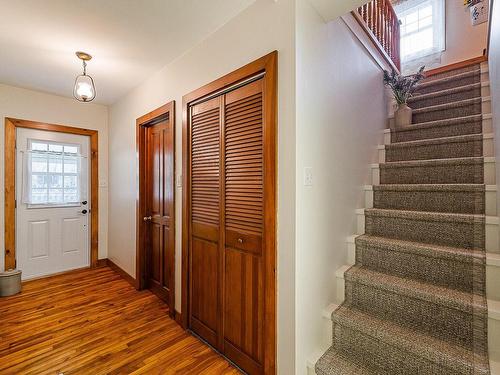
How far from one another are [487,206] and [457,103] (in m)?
1.27

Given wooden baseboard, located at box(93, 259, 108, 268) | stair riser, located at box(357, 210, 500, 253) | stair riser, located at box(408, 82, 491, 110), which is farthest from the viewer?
wooden baseboard, located at box(93, 259, 108, 268)

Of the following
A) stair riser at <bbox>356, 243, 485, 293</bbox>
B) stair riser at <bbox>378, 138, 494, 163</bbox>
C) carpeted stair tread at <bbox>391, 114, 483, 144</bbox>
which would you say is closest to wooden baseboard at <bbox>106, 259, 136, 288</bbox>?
stair riser at <bbox>356, 243, 485, 293</bbox>

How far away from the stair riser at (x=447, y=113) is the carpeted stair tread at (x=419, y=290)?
1.83m

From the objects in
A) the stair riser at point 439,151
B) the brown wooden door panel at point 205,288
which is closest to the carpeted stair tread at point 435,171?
the stair riser at point 439,151

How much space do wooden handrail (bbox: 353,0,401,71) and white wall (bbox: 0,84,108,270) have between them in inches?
145

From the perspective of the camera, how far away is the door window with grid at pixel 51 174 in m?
3.28

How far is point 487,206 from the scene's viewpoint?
171 centimetres

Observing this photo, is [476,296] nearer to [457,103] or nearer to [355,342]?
[355,342]

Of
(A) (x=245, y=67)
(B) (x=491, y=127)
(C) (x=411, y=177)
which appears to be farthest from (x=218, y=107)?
(B) (x=491, y=127)

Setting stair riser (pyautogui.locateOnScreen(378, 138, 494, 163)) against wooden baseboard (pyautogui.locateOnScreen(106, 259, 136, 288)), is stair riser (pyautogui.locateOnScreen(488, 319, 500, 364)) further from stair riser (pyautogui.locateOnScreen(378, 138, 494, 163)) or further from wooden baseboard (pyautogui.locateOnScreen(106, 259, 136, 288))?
wooden baseboard (pyautogui.locateOnScreen(106, 259, 136, 288))

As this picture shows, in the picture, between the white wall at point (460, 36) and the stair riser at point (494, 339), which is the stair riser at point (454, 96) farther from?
the stair riser at point (494, 339)

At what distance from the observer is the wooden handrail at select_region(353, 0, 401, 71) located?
2310mm

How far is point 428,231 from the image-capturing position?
5.92 ft

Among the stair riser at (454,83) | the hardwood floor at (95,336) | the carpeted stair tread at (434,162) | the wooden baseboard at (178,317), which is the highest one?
the stair riser at (454,83)
